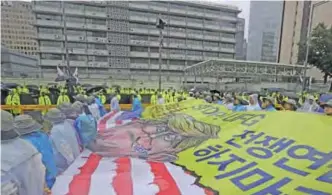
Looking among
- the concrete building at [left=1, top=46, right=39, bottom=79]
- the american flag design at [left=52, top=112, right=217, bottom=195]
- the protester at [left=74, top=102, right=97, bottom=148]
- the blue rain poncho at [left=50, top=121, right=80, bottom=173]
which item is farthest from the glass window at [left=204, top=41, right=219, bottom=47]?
the american flag design at [left=52, top=112, right=217, bottom=195]

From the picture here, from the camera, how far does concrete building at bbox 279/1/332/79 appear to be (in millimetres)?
42866

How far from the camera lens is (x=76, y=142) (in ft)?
11.2

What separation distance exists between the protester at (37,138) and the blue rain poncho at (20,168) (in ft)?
1.02

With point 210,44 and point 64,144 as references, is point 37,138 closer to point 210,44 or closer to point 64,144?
point 64,144

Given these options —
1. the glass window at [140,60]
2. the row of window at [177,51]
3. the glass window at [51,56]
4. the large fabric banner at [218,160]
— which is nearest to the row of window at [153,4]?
the glass window at [51,56]

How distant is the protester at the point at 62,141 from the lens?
2984mm

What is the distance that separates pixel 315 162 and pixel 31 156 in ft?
7.97

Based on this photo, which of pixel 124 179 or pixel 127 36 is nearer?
pixel 124 179

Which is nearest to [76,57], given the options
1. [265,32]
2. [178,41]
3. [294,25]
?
[178,41]

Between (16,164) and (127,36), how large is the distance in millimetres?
41169

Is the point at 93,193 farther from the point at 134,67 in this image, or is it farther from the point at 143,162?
the point at 134,67

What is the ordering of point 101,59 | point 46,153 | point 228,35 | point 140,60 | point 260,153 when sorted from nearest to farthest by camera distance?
1. point 46,153
2. point 260,153
3. point 101,59
4. point 140,60
5. point 228,35

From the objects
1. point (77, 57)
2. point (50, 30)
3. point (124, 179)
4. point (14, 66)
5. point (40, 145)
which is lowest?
point (124, 179)

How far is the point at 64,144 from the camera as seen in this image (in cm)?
311
